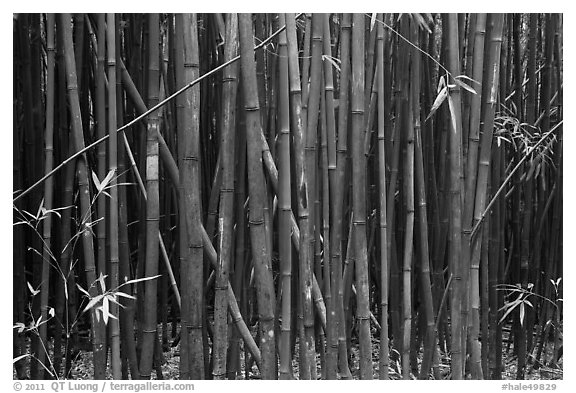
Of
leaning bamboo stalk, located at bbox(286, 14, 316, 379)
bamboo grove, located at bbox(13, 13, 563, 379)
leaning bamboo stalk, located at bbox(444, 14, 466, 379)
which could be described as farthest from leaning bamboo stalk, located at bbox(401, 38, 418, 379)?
leaning bamboo stalk, located at bbox(286, 14, 316, 379)

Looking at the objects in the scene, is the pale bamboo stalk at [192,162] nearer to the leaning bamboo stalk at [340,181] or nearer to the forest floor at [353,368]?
the leaning bamboo stalk at [340,181]

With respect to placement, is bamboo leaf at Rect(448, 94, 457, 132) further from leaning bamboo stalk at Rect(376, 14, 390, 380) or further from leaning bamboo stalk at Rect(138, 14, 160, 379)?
leaning bamboo stalk at Rect(138, 14, 160, 379)

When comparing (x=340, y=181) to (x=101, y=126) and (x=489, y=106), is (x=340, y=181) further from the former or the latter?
(x=101, y=126)

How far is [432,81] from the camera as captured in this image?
6.57ft

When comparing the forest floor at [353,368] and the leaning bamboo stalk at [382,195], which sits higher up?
the leaning bamboo stalk at [382,195]

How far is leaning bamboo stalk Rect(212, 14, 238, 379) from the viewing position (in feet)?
3.90

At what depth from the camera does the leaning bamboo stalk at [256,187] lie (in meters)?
1.10

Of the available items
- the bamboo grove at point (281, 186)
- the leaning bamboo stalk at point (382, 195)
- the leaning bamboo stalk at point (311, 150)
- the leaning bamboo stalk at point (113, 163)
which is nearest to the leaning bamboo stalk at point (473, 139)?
the bamboo grove at point (281, 186)

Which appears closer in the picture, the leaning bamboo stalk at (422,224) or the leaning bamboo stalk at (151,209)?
the leaning bamboo stalk at (151,209)

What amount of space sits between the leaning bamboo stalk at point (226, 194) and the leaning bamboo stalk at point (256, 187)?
0.07m

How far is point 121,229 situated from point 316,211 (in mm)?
494

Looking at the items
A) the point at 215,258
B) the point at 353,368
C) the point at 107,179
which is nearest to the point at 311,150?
the point at 215,258

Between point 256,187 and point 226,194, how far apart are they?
0.08 meters
